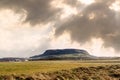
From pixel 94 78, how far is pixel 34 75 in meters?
19.3

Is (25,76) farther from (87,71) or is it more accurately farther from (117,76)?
(117,76)

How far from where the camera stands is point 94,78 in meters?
88.8

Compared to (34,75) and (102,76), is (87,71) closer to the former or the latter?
(102,76)

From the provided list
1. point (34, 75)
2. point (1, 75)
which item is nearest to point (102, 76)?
point (34, 75)

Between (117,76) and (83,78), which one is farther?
(117,76)

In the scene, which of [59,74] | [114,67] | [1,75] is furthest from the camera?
[114,67]

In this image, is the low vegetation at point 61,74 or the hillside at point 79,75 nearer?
the hillside at point 79,75

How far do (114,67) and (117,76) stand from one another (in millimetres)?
14844

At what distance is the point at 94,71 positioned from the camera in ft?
319

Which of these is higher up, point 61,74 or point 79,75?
point 61,74

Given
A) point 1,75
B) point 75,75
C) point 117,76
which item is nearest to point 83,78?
point 75,75

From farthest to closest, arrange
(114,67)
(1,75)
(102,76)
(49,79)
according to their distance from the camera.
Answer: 1. (114,67)
2. (102,76)
3. (49,79)
4. (1,75)

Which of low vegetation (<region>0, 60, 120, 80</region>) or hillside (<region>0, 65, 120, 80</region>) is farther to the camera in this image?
low vegetation (<region>0, 60, 120, 80</region>)

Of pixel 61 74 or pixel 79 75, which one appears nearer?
pixel 61 74
